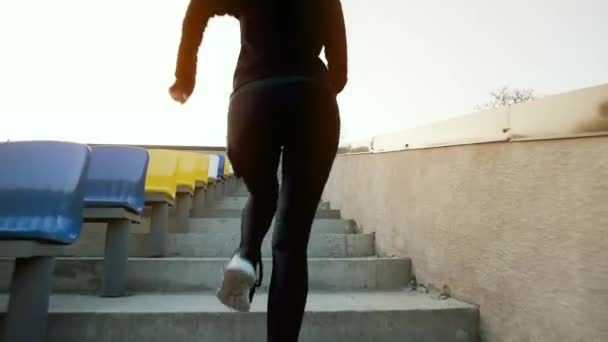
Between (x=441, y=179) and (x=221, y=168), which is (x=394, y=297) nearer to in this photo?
(x=441, y=179)

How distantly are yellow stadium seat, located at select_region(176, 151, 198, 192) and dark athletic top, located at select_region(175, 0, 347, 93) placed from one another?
247cm

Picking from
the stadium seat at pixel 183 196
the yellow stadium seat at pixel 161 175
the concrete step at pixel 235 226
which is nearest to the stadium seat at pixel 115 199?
the yellow stadium seat at pixel 161 175

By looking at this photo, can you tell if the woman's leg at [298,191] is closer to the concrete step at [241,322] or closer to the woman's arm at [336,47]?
the woman's arm at [336,47]

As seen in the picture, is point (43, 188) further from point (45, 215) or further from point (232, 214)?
point (232, 214)

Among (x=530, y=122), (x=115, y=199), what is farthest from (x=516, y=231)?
(x=115, y=199)

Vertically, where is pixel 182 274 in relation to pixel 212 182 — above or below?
below

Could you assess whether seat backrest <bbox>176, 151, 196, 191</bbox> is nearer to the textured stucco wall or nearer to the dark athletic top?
the textured stucco wall

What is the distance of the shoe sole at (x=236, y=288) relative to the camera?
3.59 feet

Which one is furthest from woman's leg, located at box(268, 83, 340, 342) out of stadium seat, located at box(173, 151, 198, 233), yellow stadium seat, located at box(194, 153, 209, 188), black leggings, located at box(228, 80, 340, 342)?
yellow stadium seat, located at box(194, 153, 209, 188)

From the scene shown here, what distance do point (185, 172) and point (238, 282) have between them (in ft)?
9.42

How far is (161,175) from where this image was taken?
3.25 m

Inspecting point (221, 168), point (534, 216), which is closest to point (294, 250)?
point (534, 216)

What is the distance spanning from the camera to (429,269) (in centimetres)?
256

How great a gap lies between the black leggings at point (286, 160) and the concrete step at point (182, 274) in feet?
5.14
